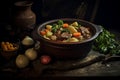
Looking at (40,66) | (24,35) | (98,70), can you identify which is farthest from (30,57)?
(98,70)

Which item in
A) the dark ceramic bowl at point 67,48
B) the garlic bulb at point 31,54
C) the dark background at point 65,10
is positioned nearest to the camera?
the dark ceramic bowl at point 67,48

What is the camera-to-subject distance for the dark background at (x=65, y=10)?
5.66 meters

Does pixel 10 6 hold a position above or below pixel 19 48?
above

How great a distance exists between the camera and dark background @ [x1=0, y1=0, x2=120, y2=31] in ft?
18.6

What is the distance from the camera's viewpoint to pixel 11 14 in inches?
211

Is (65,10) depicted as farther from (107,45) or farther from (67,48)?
(67,48)

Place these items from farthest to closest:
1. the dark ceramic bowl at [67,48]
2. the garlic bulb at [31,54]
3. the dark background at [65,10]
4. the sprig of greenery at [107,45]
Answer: the dark background at [65,10] < the sprig of greenery at [107,45] < the garlic bulb at [31,54] < the dark ceramic bowl at [67,48]

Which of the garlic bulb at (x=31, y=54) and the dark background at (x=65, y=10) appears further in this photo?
the dark background at (x=65, y=10)

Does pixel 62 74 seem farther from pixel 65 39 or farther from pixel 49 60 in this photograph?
pixel 65 39

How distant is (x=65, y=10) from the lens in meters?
5.87

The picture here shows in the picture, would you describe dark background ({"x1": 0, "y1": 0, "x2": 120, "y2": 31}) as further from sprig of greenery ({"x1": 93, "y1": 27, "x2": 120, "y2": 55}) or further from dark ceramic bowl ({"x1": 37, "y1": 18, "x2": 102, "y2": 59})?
dark ceramic bowl ({"x1": 37, "y1": 18, "x2": 102, "y2": 59})

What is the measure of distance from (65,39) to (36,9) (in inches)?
75.9

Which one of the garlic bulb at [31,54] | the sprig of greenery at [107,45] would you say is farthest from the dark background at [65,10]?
the garlic bulb at [31,54]

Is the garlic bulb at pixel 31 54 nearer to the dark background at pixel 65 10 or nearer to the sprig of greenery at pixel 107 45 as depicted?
the sprig of greenery at pixel 107 45
